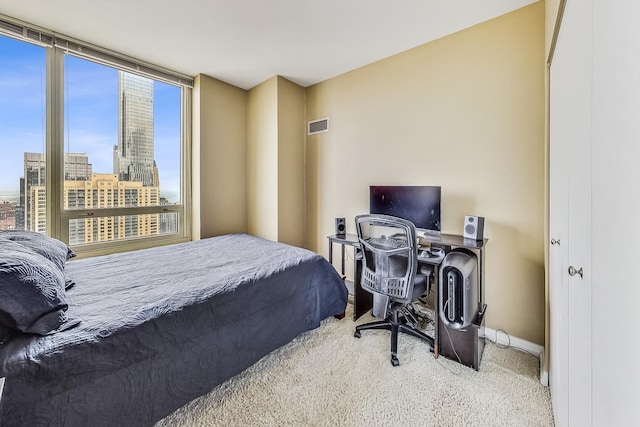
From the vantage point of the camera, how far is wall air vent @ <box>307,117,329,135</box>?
10.8ft

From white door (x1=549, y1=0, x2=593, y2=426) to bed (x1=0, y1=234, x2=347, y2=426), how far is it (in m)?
1.56

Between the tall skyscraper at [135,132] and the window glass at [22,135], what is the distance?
22.8 inches

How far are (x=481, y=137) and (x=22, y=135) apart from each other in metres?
3.90

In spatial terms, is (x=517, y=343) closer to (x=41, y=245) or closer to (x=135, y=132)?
(x=41, y=245)

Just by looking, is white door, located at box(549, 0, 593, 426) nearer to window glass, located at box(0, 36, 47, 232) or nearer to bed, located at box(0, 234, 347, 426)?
bed, located at box(0, 234, 347, 426)

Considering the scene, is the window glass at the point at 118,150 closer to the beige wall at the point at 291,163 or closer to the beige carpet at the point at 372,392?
the beige wall at the point at 291,163

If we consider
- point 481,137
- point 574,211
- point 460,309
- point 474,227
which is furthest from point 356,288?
point 574,211

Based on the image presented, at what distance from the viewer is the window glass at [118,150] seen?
2.58 m

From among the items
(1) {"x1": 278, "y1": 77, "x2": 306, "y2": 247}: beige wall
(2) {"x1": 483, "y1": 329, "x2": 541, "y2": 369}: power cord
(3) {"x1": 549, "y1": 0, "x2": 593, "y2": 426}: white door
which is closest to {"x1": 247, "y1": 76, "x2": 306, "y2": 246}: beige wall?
(1) {"x1": 278, "y1": 77, "x2": 306, "y2": 247}: beige wall

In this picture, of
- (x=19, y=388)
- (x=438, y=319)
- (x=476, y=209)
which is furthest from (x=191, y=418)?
(x=476, y=209)

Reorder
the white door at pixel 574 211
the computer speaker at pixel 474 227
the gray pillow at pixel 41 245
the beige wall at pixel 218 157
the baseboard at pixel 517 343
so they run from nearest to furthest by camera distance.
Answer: the white door at pixel 574 211
the gray pillow at pixel 41 245
the baseboard at pixel 517 343
the computer speaker at pixel 474 227
the beige wall at pixel 218 157

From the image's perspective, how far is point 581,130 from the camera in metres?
0.89

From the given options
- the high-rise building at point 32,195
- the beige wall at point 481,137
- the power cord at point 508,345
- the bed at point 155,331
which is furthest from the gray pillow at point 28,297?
the power cord at point 508,345

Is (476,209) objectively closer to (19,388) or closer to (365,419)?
(365,419)
